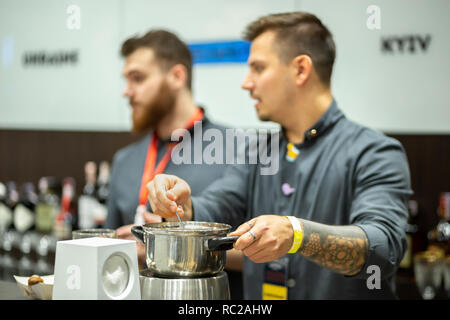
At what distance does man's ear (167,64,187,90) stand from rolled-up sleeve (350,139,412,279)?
2.85 feet

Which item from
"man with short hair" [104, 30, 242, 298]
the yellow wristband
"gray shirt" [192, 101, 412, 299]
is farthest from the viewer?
"man with short hair" [104, 30, 242, 298]

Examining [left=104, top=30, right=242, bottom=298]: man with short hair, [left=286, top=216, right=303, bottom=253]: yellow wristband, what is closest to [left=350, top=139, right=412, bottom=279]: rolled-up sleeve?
[left=286, top=216, right=303, bottom=253]: yellow wristband

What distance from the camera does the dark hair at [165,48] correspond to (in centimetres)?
217

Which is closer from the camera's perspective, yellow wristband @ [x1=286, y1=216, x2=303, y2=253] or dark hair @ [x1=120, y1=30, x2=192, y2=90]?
yellow wristband @ [x1=286, y1=216, x2=303, y2=253]

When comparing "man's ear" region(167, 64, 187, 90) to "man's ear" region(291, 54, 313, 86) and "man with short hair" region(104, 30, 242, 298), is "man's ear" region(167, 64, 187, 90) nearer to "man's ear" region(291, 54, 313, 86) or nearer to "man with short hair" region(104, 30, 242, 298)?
"man with short hair" region(104, 30, 242, 298)

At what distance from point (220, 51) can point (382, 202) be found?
1.17 m

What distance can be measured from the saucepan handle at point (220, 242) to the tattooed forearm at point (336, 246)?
Answer: 8.4 inches

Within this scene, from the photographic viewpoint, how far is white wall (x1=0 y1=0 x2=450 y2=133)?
1.93 meters

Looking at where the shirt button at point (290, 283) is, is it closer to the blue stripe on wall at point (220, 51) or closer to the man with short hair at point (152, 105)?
the man with short hair at point (152, 105)

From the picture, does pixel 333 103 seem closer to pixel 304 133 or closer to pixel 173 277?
pixel 304 133

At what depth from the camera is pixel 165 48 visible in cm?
220

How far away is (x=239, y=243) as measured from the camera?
3.08 feet

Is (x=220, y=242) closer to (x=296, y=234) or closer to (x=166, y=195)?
(x=296, y=234)
